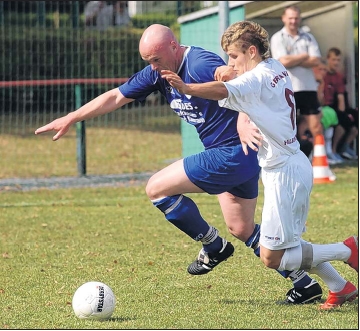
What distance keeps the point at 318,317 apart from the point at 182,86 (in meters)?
1.71

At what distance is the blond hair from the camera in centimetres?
556

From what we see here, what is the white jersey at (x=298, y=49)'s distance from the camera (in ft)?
42.5

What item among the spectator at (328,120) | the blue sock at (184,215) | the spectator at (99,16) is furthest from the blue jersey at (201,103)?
the spectator at (99,16)

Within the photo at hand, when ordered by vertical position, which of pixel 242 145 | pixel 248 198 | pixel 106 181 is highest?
pixel 242 145

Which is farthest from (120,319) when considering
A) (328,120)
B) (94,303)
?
(328,120)

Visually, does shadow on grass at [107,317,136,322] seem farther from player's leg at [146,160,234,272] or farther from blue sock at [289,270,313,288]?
blue sock at [289,270,313,288]

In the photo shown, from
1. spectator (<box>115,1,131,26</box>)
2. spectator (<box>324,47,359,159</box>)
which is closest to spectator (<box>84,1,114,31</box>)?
spectator (<box>115,1,131,26</box>)

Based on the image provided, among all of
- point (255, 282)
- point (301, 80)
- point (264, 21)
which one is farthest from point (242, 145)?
point (264, 21)

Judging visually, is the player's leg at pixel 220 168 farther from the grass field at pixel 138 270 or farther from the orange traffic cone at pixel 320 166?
the orange traffic cone at pixel 320 166

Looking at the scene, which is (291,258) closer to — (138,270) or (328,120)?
(138,270)

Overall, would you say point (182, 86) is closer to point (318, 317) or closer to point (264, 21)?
point (318, 317)

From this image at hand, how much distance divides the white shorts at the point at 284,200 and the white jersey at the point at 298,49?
7.51 meters

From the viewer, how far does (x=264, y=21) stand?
1605 centimetres

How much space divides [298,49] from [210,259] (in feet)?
23.4
